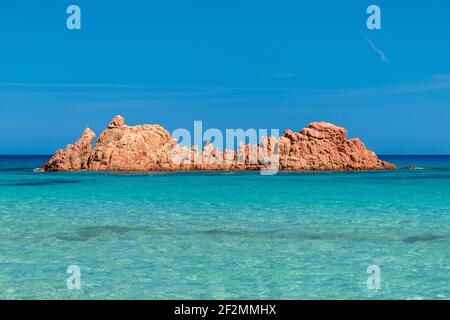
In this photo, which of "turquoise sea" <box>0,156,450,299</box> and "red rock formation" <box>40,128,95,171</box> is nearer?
"turquoise sea" <box>0,156,450,299</box>

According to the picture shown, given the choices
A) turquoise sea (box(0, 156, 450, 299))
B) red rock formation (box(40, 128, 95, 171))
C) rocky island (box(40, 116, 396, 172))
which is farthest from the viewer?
red rock formation (box(40, 128, 95, 171))

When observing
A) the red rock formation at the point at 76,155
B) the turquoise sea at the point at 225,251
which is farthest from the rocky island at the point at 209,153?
the turquoise sea at the point at 225,251

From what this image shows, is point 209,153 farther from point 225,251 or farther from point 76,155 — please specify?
point 225,251

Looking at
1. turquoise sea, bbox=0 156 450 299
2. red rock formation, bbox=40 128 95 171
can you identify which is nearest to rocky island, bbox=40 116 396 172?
red rock formation, bbox=40 128 95 171

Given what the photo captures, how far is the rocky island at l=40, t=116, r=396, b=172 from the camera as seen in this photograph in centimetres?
7694

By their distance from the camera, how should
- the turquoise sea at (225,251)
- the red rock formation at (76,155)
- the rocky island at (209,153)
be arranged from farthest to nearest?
the red rock formation at (76,155), the rocky island at (209,153), the turquoise sea at (225,251)

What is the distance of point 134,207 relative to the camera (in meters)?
26.4

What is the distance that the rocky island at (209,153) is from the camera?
252 feet

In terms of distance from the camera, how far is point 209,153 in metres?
79.8

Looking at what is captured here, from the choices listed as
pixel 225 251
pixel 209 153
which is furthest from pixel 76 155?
pixel 225 251

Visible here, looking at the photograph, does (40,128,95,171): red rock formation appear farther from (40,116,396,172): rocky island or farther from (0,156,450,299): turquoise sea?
(0,156,450,299): turquoise sea

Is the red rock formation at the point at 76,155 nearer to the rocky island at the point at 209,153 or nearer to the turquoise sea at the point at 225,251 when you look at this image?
the rocky island at the point at 209,153
